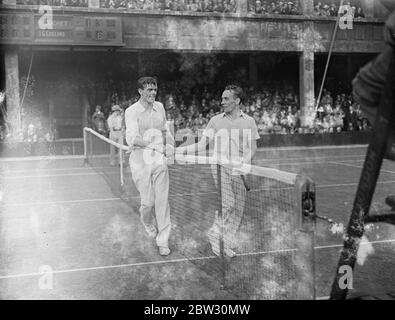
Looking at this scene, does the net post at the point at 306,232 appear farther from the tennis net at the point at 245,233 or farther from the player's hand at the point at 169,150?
the player's hand at the point at 169,150

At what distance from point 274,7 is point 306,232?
23.5 m

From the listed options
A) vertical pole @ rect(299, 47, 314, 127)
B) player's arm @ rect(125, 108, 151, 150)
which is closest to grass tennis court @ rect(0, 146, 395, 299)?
player's arm @ rect(125, 108, 151, 150)

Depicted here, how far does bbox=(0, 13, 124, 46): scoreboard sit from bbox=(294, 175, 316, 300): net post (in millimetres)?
19824

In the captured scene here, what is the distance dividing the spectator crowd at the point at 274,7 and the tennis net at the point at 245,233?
52.3ft

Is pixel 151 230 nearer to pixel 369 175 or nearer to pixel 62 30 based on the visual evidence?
pixel 369 175

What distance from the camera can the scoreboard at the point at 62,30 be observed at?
2077cm

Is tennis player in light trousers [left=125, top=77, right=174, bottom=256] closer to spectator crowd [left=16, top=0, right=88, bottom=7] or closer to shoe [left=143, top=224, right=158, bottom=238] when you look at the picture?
shoe [left=143, top=224, right=158, bottom=238]

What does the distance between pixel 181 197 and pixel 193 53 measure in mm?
17121

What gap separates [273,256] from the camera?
575 centimetres

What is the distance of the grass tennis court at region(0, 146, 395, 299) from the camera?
4805 millimetres

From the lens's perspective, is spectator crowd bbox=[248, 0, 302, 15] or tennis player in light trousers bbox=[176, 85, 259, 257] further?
spectator crowd bbox=[248, 0, 302, 15]

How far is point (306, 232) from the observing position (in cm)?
296

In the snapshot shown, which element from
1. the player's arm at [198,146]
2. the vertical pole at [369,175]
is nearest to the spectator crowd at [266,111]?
the player's arm at [198,146]
